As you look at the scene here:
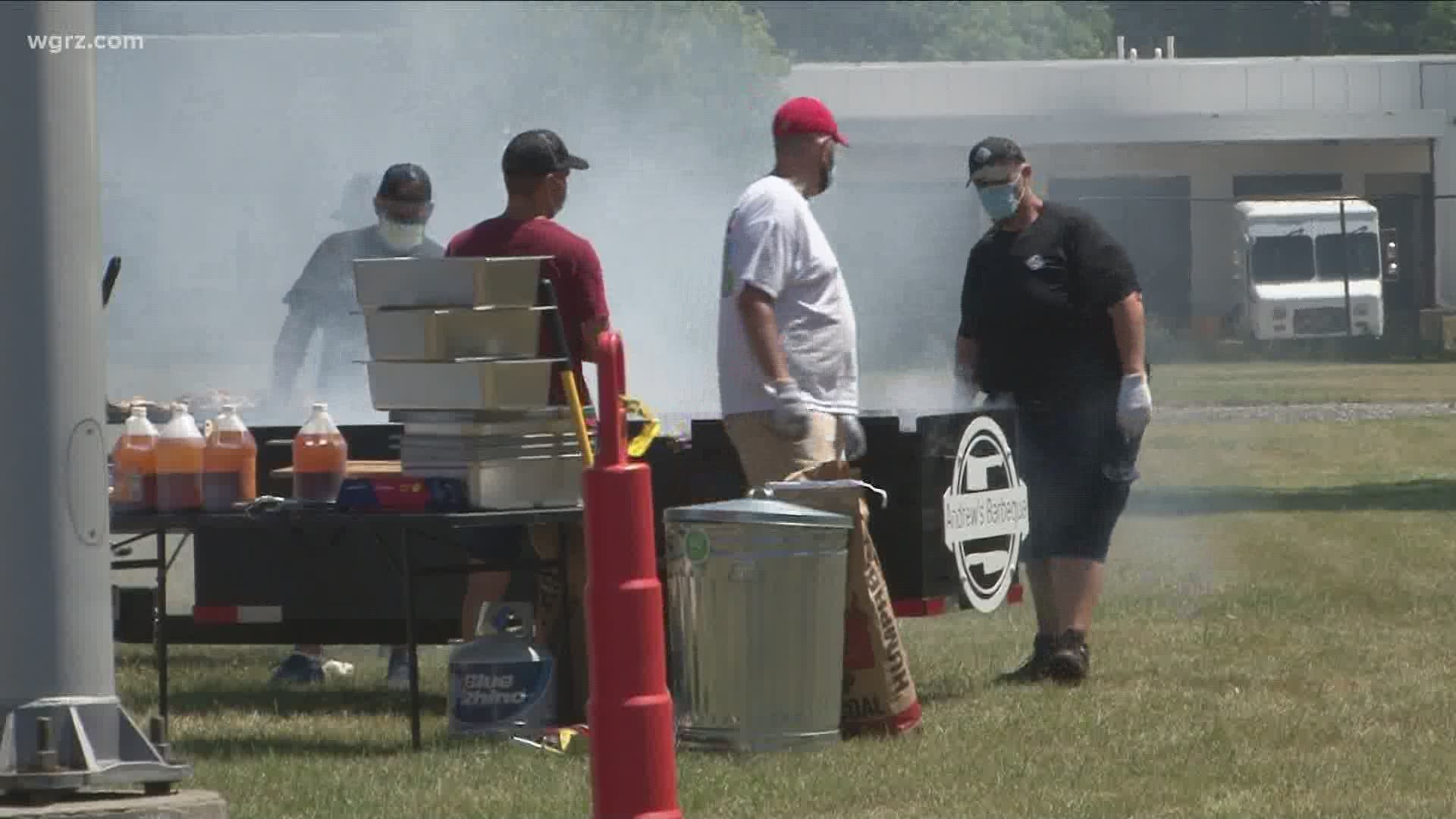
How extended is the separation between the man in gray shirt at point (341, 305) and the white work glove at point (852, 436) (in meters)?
2.04

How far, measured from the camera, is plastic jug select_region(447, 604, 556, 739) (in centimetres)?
774

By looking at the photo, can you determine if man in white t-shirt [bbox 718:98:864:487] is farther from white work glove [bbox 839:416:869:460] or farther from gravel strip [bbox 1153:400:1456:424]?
gravel strip [bbox 1153:400:1456:424]

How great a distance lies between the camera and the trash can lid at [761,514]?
23.6 feet

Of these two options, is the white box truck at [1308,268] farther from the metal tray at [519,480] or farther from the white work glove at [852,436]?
the metal tray at [519,480]

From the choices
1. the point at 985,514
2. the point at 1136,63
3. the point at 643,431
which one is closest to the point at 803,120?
the point at 643,431

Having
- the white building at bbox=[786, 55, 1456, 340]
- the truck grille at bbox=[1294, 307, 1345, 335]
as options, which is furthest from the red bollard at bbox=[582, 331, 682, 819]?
the white building at bbox=[786, 55, 1456, 340]

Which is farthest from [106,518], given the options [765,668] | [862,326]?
[862,326]

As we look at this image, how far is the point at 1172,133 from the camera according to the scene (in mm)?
47812

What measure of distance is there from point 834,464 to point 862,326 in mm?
26385

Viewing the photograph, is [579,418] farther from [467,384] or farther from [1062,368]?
[1062,368]

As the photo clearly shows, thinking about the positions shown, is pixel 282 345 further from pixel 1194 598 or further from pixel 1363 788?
pixel 1363 788

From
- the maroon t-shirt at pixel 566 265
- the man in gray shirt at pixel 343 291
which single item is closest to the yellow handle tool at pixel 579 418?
the maroon t-shirt at pixel 566 265

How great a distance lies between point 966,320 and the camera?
9375mm

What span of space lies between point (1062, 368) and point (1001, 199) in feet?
1.87
